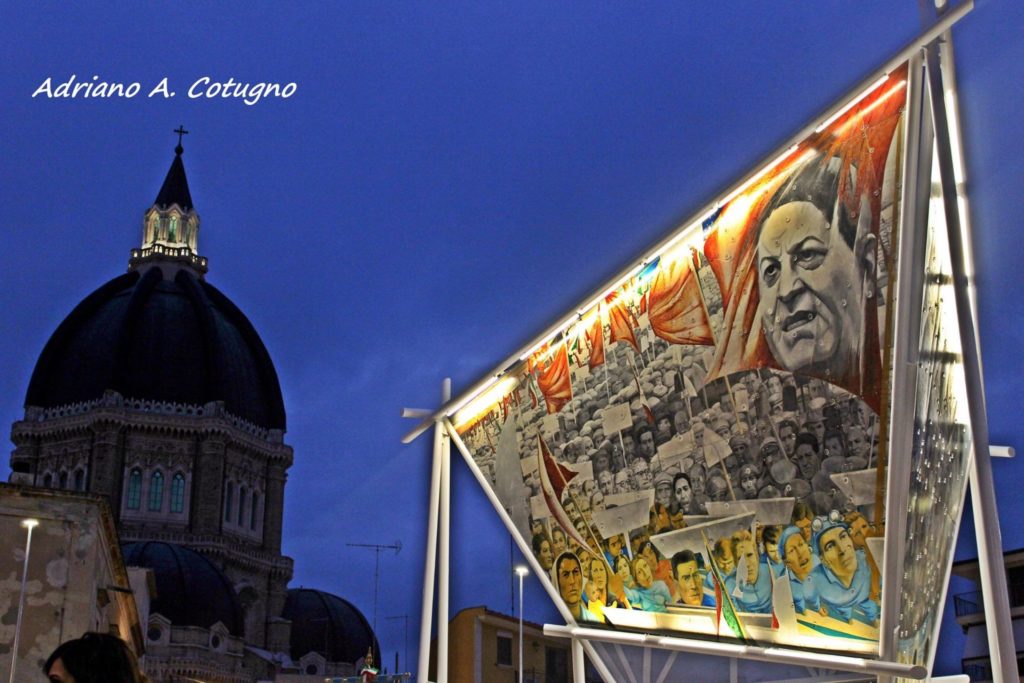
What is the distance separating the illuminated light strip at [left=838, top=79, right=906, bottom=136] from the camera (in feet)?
33.4

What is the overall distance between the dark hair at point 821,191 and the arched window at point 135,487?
70295mm

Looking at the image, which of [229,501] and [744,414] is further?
[229,501]

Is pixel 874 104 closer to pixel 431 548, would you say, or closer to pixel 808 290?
pixel 808 290

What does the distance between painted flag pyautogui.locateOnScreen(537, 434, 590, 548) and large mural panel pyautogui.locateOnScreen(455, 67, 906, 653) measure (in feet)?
0.09

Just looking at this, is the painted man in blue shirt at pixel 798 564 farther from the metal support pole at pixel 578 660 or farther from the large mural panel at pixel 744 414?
the metal support pole at pixel 578 660

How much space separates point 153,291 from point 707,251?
76089 millimetres

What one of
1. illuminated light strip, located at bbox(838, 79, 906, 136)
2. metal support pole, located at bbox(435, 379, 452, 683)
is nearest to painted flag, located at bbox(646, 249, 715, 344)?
illuminated light strip, located at bbox(838, 79, 906, 136)

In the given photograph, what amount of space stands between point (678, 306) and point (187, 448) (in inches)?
2724

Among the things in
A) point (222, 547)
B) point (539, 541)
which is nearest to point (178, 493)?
point (222, 547)

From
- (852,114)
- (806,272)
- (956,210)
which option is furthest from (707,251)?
(956,210)

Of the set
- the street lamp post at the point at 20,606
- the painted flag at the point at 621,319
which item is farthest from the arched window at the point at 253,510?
the painted flag at the point at 621,319

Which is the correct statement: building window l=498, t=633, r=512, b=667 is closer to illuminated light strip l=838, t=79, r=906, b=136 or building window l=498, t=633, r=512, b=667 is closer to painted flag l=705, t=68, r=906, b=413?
painted flag l=705, t=68, r=906, b=413

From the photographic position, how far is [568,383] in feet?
50.6

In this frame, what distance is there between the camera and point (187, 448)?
78.0 m
